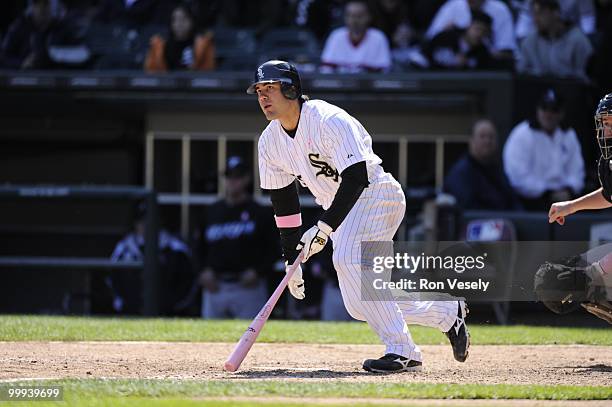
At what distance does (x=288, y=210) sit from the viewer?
5266mm

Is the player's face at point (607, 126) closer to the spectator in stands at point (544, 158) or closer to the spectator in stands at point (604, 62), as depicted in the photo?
the spectator in stands at point (544, 158)

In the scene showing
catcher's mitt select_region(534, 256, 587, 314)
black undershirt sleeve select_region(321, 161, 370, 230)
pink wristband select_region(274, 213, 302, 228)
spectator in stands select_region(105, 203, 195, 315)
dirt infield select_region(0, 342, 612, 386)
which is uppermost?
black undershirt sleeve select_region(321, 161, 370, 230)

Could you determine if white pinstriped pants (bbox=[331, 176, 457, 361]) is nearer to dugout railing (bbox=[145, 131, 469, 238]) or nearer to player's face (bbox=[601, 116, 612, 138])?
player's face (bbox=[601, 116, 612, 138])

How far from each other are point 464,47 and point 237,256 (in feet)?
8.93

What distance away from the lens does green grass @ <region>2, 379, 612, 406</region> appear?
404 cm

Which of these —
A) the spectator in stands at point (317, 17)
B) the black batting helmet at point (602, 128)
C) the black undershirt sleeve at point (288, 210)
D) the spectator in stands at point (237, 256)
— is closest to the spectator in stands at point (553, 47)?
the spectator in stands at point (317, 17)

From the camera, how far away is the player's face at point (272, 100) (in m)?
4.93

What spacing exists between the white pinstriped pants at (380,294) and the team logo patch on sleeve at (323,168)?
19 centimetres

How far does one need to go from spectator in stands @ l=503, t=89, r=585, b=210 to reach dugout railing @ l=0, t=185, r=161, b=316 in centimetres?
294

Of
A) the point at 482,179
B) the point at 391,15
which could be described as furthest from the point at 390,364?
the point at 391,15

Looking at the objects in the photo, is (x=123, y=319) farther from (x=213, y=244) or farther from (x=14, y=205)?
(x=14, y=205)

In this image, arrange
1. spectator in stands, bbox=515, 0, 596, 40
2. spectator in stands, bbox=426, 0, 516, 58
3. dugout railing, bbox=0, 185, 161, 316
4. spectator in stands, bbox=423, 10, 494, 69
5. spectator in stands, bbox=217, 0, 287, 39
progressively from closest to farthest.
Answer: dugout railing, bbox=0, 185, 161, 316, spectator in stands, bbox=423, 10, 494, 69, spectator in stands, bbox=426, 0, 516, 58, spectator in stands, bbox=515, 0, 596, 40, spectator in stands, bbox=217, 0, 287, 39

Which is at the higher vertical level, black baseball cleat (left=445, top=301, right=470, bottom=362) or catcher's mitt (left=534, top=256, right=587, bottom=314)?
catcher's mitt (left=534, top=256, right=587, bottom=314)

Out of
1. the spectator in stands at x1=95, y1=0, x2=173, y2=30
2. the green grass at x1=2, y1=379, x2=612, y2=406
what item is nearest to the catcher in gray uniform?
the green grass at x1=2, y1=379, x2=612, y2=406
